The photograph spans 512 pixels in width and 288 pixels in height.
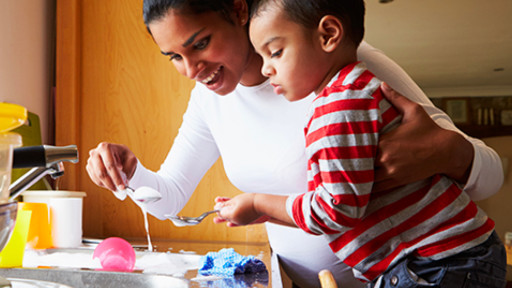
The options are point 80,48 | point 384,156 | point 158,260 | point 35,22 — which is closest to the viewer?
point 384,156

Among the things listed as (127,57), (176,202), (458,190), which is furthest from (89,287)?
(127,57)

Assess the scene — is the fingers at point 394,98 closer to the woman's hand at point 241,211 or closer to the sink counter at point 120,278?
the woman's hand at point 241,211

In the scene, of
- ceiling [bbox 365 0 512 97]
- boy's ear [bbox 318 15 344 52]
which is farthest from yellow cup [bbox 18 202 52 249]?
ceiling [bbox 365 0 512 97]

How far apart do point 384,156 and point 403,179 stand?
53 mm

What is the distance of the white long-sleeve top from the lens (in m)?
1.05

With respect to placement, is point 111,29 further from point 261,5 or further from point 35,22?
point 261,5

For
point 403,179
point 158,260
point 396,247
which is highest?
point 403,179

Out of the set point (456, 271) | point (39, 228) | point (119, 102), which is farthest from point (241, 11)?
point (119, 102)

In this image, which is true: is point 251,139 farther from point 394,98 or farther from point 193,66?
point 394,98

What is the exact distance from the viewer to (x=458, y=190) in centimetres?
75

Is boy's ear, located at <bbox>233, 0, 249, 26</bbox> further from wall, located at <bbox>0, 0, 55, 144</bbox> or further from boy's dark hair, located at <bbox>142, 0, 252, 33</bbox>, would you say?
wall, located at <bbox>0, 0, 55, 144</bbox>

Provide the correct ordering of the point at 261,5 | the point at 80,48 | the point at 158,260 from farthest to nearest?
the point at 80,48 → the point at 158,260 → the point at 261,5

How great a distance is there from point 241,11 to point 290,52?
0.92ft

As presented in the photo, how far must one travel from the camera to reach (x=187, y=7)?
945mm
